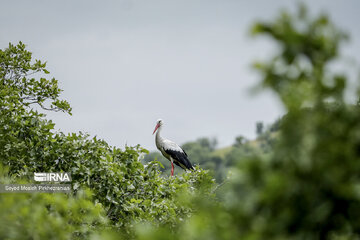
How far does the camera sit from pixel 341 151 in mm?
1788

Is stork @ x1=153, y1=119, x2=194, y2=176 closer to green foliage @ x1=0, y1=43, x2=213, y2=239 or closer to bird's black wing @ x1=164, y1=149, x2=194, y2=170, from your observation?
bird's black wing @ x1=164, y1=149, x2=194, y2=170

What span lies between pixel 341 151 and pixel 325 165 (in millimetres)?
102

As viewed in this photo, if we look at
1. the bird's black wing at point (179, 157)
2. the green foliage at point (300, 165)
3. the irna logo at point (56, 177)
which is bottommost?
the green foliage at point (300, 165)

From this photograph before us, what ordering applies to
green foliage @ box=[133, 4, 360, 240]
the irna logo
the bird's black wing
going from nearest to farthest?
1. green foliage @ box=[133, 4, 360, 240]
2. the irna logo
3. the bird's black wing

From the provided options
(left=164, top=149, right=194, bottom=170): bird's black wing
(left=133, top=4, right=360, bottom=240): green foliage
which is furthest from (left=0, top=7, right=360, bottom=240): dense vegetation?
(left=164, top=149, right=194, bottom=170): bird's black wing

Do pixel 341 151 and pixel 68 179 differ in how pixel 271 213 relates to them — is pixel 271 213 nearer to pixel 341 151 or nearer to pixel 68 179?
pixel 341 151

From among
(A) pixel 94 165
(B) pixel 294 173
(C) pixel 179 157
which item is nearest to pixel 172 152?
(C) pixel 179 157

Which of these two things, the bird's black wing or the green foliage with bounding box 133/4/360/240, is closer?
the green foliage with bounding box 133/4/360/240

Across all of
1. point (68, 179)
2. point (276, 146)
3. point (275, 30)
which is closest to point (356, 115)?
point (276, 146)

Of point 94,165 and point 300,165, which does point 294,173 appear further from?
point 94,165

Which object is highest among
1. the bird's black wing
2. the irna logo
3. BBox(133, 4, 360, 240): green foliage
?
the bird's black wing

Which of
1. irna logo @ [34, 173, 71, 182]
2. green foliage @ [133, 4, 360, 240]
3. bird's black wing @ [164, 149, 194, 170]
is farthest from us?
bird's black wing @ [164, 149, 194, 170]

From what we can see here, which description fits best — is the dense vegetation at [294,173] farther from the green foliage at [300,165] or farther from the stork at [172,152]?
the stork at [172,152]

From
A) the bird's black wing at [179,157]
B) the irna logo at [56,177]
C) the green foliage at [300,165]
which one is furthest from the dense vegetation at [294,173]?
the bird's black wing at [179,157]
